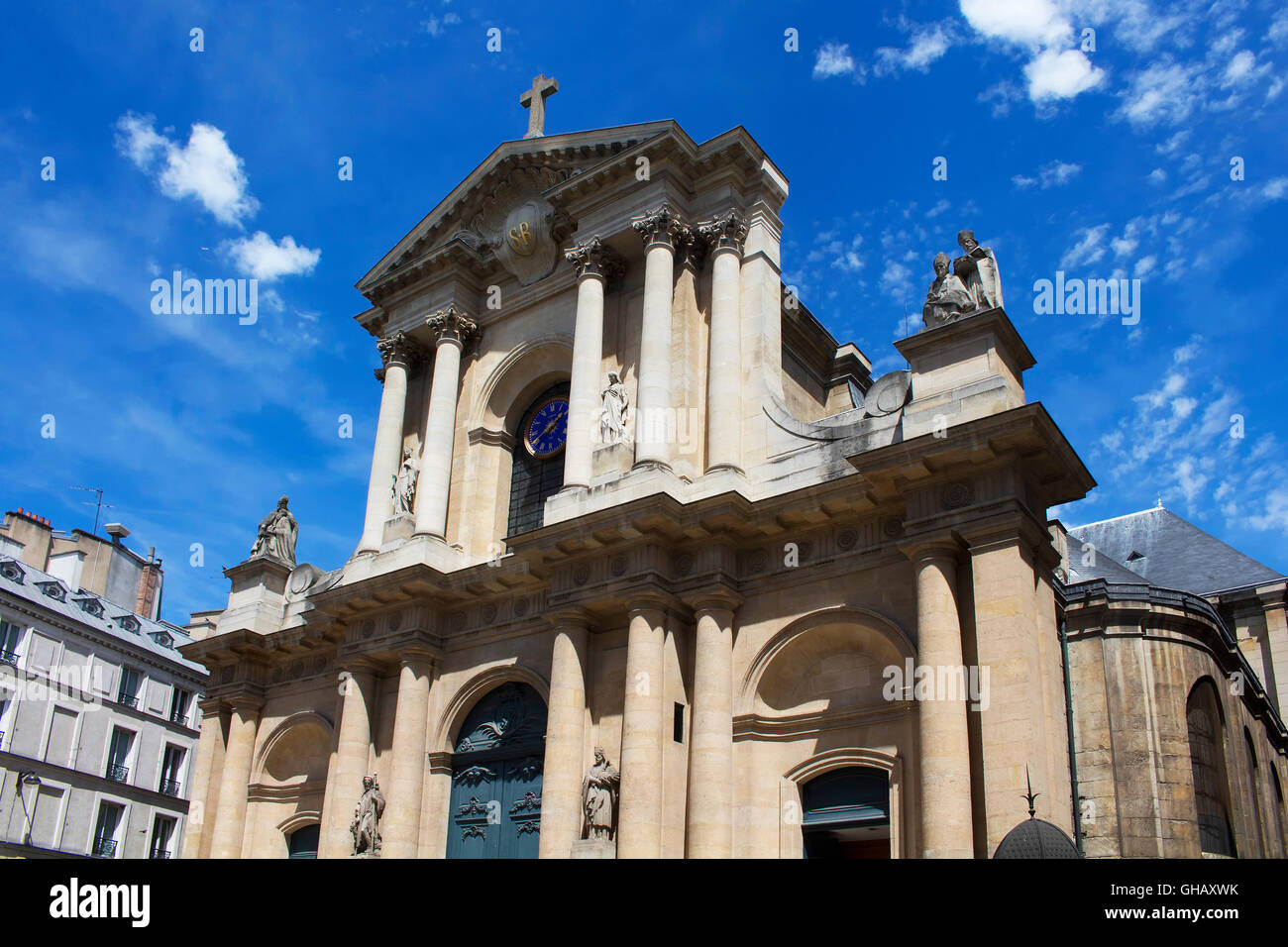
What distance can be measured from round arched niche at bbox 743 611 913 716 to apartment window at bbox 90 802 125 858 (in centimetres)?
2922

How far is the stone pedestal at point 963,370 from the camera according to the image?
57.7ft

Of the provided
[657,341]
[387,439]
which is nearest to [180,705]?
[387,439]

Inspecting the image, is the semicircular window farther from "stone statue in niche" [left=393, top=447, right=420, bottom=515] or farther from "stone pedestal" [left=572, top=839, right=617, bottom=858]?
"stone pedestal" [left=572, top=839, right=617, bottom=858]

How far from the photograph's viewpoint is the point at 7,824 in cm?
3616

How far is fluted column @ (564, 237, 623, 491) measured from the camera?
22156mm

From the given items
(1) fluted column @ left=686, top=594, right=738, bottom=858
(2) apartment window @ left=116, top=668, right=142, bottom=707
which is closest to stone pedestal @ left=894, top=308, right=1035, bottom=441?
(1) fluted column @ left=686, top=594, right=738, bottom=858

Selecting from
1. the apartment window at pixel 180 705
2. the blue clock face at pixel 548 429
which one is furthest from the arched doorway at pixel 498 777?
the apartment window at pixel 180 705

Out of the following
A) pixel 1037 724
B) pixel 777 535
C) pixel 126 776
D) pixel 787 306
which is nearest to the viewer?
pixel 1037 724

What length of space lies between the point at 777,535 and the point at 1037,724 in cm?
570

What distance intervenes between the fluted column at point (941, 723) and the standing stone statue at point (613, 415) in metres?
6.73

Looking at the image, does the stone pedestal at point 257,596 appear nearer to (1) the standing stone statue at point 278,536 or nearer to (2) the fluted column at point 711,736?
(1) the standing stone statue at point 278,536

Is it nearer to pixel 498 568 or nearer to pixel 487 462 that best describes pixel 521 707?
pixel 498 568

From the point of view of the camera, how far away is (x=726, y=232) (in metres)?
22.6
